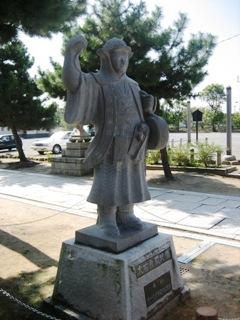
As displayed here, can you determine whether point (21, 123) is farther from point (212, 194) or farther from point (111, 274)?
point (111, 274)

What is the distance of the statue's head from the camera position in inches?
143

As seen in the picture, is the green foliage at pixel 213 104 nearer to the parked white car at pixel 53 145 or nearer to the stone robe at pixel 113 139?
the parked white car at pixel 53 145

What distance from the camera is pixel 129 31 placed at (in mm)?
10758

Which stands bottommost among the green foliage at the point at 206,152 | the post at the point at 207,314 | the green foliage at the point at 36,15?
the post at the point at 207,314

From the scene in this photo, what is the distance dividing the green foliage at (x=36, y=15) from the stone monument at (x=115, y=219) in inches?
84.3

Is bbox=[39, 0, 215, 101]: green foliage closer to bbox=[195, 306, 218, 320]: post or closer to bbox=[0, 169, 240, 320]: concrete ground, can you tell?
bbox=[0, 169, 240, 320]: concrete ground

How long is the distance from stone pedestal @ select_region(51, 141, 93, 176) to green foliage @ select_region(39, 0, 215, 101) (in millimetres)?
3579

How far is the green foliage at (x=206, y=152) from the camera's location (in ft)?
43.8

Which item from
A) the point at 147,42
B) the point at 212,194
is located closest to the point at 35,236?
the point at 212,194

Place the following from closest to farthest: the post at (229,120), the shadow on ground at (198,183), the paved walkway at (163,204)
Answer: the paved walkway at (163,204) < the shadow on ground at (198,183) < the post at (229,120)

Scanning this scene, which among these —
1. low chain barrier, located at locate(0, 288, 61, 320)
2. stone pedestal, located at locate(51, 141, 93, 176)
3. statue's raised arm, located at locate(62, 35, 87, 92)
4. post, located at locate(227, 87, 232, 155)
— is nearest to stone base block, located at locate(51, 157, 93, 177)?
stone pedestal, located at locate(51, 141, 93, 176)

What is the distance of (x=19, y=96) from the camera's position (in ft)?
52.3

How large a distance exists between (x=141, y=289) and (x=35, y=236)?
344cm

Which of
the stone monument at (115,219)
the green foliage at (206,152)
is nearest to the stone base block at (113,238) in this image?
the stone monument at (115,219)
